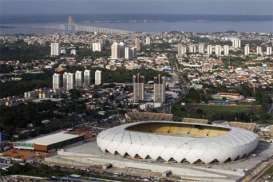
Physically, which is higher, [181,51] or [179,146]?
[181,51]

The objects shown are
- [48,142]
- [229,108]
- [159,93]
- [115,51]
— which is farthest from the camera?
[115,51]

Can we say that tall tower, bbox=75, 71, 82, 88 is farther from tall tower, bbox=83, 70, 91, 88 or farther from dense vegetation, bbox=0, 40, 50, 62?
dense vegetation, bbox=0, 40, 50, 62

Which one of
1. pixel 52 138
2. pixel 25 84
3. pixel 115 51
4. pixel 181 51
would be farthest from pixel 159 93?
pixel 181 51

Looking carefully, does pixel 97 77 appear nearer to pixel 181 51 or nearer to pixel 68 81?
pixel 68 81

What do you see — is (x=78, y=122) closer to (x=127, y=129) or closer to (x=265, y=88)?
(x=127, y=129)

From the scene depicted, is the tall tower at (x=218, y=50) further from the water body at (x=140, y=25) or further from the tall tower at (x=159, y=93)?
the water body at (x=140, y=25)

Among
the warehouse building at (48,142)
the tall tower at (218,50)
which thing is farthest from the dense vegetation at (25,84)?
the tall tower at (218,50)

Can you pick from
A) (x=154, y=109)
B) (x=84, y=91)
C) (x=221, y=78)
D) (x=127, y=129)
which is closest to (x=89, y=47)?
(x=221, y=78)

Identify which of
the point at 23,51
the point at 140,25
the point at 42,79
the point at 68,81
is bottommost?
→ the point at 42,79

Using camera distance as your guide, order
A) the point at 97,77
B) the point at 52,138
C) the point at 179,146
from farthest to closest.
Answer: the point at 97,77, the point at 52,138, the point at 179,146
